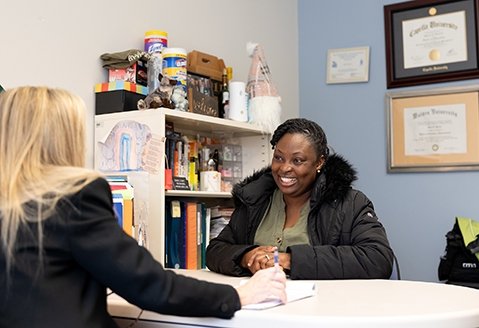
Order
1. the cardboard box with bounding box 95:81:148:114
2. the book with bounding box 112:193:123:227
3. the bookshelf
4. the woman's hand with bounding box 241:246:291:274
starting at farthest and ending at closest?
1. the cardboard box with bounding box 95:81:148:114
2. the bookshelf
3. the book with bounding box 112:193:123:227
4. the woman's hand with bounding box 241:246:291:274

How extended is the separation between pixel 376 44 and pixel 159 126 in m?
1.82

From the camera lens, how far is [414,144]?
3588mm

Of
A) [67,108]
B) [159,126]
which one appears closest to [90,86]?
[159,126]

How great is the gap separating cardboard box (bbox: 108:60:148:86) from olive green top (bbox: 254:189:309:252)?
830 mm

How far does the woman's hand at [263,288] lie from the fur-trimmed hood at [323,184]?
828mm

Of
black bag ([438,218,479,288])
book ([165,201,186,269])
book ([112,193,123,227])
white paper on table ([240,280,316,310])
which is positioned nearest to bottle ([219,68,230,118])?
book ([165,201,186,269])

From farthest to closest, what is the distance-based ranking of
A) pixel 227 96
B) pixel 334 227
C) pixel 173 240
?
pixel 227 96, pixel 173 240, pixel 334 227

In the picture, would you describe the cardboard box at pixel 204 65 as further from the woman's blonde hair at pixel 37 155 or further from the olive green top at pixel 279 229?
the woman's blonde hair at pixel 37 155

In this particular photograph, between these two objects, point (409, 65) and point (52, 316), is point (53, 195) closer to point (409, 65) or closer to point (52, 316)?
point (52, 316)

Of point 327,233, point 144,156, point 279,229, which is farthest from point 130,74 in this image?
point 327,233

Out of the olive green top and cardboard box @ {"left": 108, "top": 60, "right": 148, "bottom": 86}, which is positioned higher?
cardboard box @ {"left": 108, "top": 60, "right": 148, "bottom": 86}

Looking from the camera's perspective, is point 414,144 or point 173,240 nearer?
point 173,240

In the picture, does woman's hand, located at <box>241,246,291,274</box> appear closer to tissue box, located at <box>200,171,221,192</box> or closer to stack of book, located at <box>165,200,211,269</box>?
stack of book, located at <box>165,200,211,269</box>

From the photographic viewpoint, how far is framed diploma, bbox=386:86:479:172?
344cm
